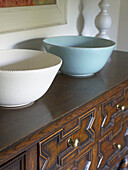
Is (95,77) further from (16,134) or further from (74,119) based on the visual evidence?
(16,134)

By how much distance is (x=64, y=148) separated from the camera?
0.78 meters

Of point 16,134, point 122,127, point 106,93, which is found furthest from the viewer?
point 122,127

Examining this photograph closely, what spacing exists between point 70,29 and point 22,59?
543 mm

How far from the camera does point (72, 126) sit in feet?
2.60

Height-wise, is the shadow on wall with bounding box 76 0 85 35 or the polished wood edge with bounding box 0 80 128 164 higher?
the shadow on wall with bounding box 76 0 85 35

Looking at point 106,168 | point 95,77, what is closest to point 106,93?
point 95,77

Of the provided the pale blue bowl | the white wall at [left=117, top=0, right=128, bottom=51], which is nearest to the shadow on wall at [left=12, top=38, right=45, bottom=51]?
the pale blue bowl

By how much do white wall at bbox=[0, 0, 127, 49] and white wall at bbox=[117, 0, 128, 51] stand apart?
3.0 inches

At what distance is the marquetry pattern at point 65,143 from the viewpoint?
71 centimetres

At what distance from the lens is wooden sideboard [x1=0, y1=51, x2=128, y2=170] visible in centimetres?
63

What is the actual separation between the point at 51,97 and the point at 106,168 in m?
0.45

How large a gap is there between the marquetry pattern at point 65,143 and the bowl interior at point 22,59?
235mm

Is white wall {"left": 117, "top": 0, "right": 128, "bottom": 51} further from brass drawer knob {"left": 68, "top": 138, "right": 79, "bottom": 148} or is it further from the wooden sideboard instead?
brass drawer knob {"left": 68, "top": 138, "right": 79, "bottom": 148}

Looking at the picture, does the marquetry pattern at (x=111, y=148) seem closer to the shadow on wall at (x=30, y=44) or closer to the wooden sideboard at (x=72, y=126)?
the wooden sideboard at (x=72, y=126)
